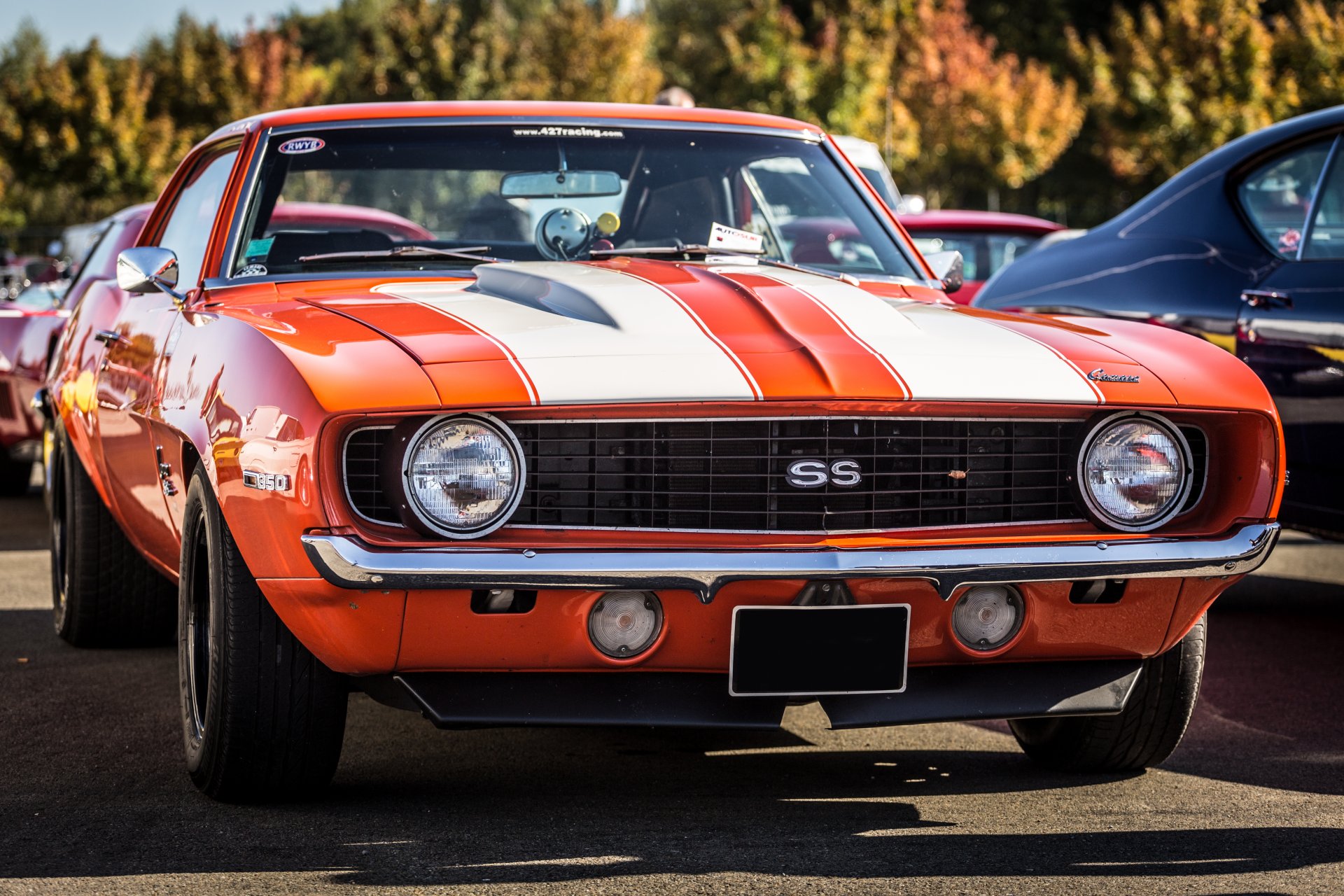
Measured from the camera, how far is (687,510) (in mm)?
3244

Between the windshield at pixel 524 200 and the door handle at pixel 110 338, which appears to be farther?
the door handle at pixel 110 338

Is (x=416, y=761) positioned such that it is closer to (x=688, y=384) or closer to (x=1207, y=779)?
(x=688, y=384)

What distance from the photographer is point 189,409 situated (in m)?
3.73

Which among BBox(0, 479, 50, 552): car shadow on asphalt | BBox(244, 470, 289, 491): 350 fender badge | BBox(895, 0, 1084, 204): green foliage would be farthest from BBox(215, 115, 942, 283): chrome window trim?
BBox(895, 0, 1084, 204): green foliage

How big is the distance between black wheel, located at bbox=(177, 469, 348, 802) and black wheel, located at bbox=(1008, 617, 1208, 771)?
1594 mm

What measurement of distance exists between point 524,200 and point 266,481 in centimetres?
150

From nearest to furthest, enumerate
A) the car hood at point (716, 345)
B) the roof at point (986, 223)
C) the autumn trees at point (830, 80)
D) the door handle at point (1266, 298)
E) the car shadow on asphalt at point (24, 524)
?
1. the car hood at point (716, 345)
2. the door handle at point (1266, 298)
3. the car shadow on asphalt at point (24, 524)
4. the roof at point (986, 223)
5. the autumn trees at point (830, 80)

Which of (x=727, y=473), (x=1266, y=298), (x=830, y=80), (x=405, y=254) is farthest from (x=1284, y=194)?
(x=830, y=80)

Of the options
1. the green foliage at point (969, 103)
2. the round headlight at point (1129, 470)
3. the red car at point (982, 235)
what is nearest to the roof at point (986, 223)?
the red car at point (982, 235)

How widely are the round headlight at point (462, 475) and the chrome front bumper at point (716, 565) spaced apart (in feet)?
0.25

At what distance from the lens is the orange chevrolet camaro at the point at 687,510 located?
10.3 ft

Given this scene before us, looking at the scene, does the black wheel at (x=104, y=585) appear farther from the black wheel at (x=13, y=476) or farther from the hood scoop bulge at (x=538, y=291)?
the black wheel at (x=13, y=476)

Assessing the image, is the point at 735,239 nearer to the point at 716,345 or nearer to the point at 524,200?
the point at 524,200

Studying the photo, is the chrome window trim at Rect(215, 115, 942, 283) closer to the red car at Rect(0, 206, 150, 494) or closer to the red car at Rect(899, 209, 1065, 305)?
the red car at Rect(0, 206, 150, 494)
